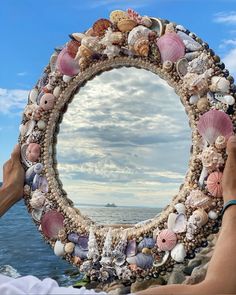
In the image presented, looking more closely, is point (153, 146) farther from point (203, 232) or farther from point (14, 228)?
point (14, 228)

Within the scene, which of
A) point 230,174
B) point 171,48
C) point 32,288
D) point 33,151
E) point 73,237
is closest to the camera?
point 32,288

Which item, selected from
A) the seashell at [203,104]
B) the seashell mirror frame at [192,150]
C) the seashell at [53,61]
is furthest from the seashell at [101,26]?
the seashell at [203,104]

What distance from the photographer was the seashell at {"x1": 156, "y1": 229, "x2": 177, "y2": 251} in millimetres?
2488

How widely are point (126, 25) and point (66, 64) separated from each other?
32 centimetres

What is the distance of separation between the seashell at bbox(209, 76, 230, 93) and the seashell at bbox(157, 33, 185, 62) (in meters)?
0.16

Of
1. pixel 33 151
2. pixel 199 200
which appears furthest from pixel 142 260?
pixel 33 151

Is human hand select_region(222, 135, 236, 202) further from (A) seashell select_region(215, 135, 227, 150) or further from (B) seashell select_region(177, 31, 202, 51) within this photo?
(B) seashell select_region(177, 31, 202, 51)

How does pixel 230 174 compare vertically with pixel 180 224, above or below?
Result: above

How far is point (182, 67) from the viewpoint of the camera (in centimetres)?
→ 250

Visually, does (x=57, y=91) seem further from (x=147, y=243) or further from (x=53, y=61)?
(x=147, y=243)

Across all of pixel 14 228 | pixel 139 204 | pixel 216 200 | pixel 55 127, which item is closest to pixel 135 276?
pixel 139 204

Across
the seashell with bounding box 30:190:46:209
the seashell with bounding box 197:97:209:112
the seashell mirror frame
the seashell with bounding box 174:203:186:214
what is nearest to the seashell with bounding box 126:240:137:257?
the seashell mirror frame

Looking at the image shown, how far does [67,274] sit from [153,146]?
3.09 feet

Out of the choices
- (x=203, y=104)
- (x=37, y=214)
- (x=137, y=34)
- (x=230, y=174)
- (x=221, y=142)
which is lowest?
(x=37, y=214)
